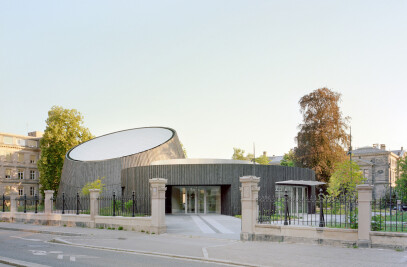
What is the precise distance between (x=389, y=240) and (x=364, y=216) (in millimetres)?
1065

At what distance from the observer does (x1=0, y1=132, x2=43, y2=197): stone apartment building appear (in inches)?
2899

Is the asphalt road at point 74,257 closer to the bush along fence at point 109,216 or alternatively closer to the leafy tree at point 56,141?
the bush along fence at point 109,216

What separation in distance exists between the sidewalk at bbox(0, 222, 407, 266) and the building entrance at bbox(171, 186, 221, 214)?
16.2 meters

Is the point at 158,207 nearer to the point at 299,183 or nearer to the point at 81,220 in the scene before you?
the point at 81,220

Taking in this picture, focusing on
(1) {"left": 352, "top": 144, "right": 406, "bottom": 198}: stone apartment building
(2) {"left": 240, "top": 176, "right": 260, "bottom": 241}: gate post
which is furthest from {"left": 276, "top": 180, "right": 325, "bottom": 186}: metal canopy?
(1) {"left": 352, "top": 144, "right": 406, "bottom": 198}: stone apartment building

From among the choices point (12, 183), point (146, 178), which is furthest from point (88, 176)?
point (12, 183)

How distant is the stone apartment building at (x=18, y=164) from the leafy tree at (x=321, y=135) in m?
48.7

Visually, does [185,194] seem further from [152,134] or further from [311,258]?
[311,258]

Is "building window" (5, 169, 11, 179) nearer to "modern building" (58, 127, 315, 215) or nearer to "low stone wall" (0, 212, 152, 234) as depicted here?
"modern building" (58, 127, 315, 215)

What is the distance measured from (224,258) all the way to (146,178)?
72.8ft

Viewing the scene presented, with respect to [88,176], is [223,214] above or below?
below

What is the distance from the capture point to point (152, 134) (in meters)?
46.9

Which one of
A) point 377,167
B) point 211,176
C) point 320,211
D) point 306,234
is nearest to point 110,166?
point 211,176

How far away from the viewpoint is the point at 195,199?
36.3m
